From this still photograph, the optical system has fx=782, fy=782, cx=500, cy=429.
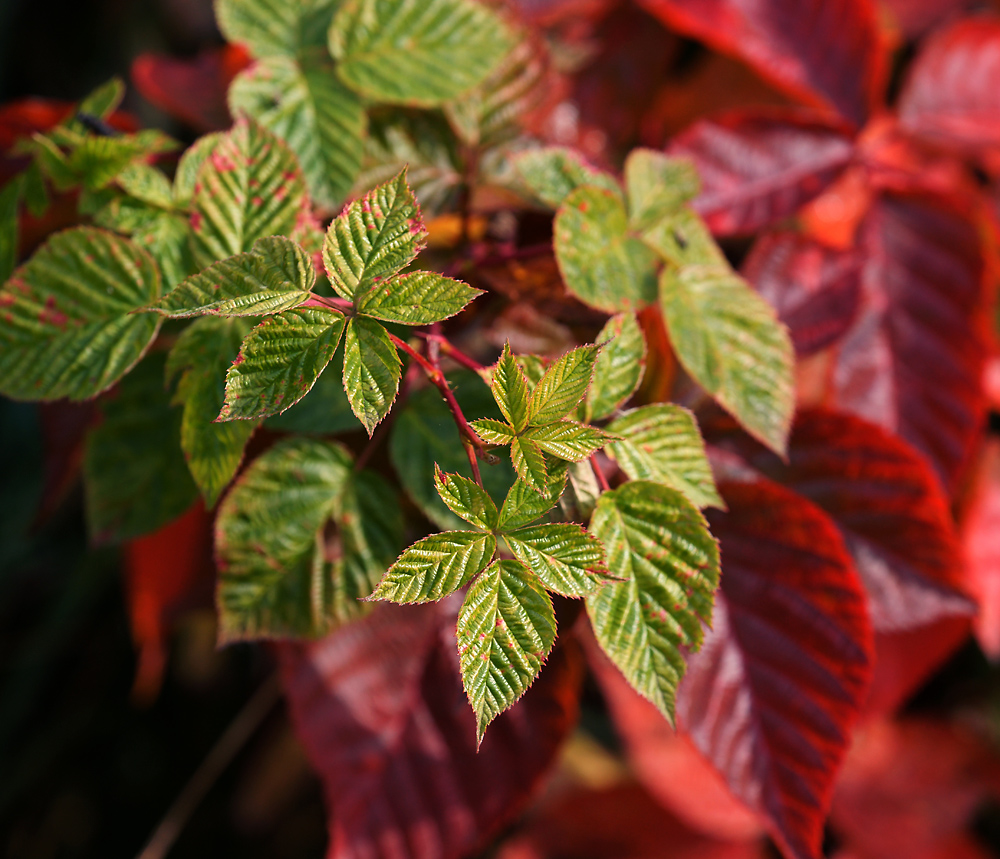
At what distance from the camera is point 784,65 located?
2.93ft

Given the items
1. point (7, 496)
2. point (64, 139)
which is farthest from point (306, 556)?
point (7, 496)

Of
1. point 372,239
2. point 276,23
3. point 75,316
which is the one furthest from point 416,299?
point 276,23

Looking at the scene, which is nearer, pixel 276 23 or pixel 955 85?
pixel 276 23

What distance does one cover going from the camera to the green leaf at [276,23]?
2.06ft

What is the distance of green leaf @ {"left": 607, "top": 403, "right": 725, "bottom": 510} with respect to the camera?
492 millimetres

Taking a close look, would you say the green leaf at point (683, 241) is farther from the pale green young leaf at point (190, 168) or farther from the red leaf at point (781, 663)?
the pale green young leaf at point (190, 168)

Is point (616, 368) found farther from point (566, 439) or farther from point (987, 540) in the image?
point (987, 540)

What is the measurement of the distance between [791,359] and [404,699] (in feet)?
1.54

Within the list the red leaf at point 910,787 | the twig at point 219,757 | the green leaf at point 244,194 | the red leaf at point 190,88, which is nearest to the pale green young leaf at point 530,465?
the green leaf at point 244,194

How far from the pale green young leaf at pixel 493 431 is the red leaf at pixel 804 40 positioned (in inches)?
26.5

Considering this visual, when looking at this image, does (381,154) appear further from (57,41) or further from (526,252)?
(57,41)

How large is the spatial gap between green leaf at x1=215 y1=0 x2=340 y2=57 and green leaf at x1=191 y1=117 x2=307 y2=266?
0.14 metres

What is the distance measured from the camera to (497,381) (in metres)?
0.42

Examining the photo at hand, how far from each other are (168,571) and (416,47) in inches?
26.0
